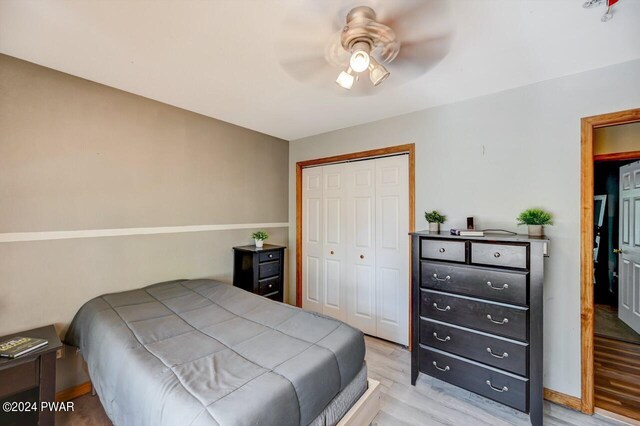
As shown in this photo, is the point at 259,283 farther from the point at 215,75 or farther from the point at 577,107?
the point at 577,107

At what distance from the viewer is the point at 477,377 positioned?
75.9 inches

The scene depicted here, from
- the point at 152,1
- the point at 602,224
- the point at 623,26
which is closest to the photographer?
the point at 152,1

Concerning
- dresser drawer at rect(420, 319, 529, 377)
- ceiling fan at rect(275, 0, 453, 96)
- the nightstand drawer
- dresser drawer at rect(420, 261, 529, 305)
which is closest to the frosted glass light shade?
ceiling fan at rect(275, 0, 453, 96)

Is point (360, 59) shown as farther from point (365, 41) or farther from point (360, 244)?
point (360, 244)

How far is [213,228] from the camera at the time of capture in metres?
2.99

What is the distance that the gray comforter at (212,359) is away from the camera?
3.47 feet

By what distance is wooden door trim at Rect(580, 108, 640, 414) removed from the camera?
6.31 ft

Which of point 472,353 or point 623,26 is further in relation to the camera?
point 472,353

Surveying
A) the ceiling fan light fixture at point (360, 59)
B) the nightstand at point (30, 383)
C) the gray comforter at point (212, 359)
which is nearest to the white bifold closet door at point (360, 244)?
the gray comforter at point (212, 359)

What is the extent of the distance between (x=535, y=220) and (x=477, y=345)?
1009 mm

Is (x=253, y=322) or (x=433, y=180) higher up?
(x=433, y=180)

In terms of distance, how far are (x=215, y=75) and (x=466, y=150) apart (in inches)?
89.1

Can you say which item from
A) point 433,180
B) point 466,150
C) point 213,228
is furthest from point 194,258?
point 466,150

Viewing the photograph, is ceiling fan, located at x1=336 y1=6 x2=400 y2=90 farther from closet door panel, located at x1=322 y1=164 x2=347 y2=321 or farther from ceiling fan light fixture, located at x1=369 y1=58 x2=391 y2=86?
closet door panel, located at x1=322 y1=164 x2=347 y2=321
